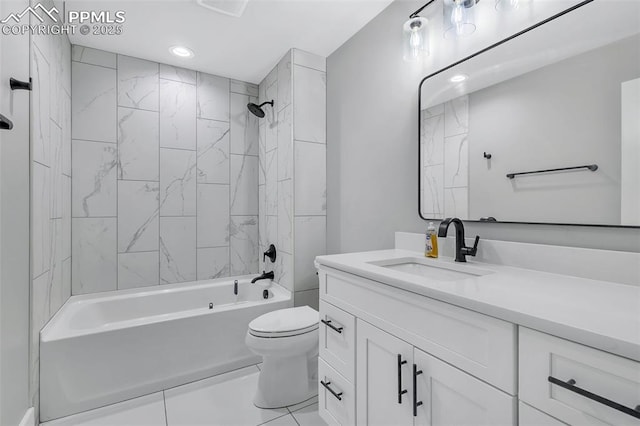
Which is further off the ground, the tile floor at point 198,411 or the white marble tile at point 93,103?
the white marble tile at point 93,103

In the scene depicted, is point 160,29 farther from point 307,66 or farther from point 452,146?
point 452,146

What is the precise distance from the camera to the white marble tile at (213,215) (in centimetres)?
279

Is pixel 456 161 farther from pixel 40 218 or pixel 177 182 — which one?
pixel 177 182

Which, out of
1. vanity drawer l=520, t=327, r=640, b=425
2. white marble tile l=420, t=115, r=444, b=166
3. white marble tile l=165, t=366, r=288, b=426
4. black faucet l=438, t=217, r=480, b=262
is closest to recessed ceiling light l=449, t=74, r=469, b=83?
white marble tile l=420, t=115, r=444, b=166

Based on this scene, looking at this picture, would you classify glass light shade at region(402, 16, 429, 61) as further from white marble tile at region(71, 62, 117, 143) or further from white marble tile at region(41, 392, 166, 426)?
white marble tile at region(41, 392, 166, 426)

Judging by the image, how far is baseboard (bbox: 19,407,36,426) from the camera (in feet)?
4.65

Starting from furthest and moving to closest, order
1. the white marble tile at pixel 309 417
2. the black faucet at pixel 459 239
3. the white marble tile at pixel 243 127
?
1. the white marble tile at pixel 243 127
2. the white marble tile at pixel 309 417
3. the black faucet at pixel 459 239

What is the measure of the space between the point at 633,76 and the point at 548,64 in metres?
0.26

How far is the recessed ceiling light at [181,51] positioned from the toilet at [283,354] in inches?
85.0

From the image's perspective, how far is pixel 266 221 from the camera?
288 centimetres

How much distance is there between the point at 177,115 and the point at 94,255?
136 cm

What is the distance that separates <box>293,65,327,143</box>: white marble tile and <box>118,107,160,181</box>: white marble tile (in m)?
1.27

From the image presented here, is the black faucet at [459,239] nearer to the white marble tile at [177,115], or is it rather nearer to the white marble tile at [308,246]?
the white marble tile at [308,246]

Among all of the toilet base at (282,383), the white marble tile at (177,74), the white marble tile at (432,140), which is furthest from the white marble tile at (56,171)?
the white marble tile at (432,140)
